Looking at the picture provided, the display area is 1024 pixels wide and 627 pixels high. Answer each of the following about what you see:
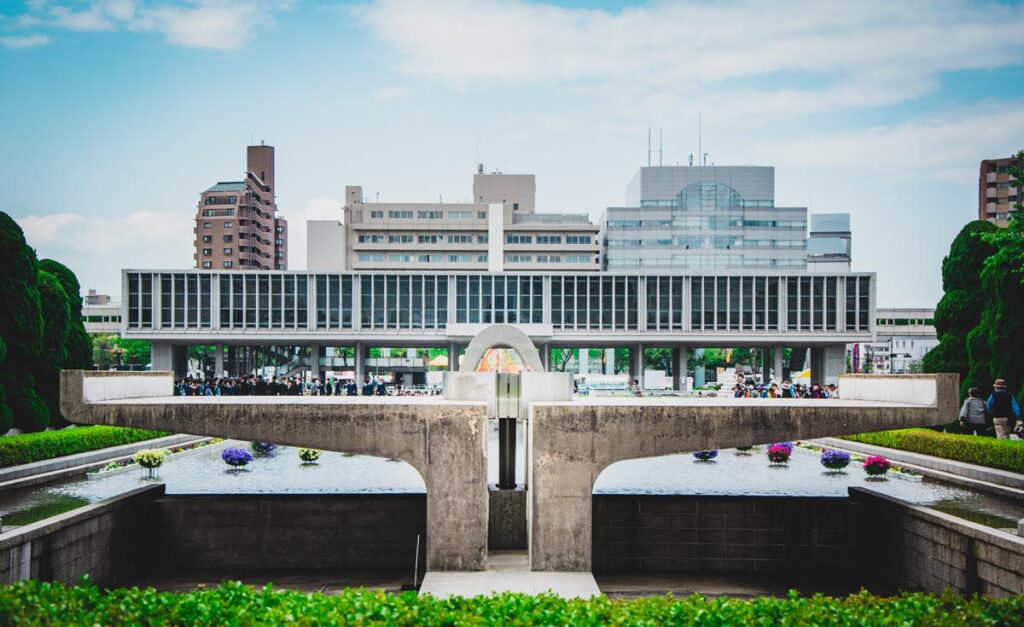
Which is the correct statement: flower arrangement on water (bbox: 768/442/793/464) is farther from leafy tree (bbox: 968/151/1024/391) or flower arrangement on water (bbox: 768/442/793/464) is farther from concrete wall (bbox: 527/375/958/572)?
concrete wall (bbox: 527/375/958/572)

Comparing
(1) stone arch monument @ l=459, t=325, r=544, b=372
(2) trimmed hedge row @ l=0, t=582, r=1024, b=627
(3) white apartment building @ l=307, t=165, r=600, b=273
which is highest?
(3) white apartment building @ l=307, t=165, r=600, b=273

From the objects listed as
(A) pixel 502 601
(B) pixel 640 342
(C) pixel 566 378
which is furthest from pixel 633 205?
(A) pixel 502 601

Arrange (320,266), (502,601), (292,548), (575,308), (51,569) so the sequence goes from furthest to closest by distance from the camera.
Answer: (320,266), (575,308), (292,548), (51,569), (502,601)

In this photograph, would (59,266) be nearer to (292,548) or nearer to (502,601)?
(292,548)

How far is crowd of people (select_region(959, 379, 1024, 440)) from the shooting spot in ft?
72.8

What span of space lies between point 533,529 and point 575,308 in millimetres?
58488

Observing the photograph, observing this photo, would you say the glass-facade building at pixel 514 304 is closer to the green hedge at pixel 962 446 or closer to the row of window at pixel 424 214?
the row of window at pixel 424 214

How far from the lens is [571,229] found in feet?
325

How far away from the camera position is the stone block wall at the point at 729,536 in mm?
20172

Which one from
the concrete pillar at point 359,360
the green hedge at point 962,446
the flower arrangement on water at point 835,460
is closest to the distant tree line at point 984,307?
the green hedge at point 962,446

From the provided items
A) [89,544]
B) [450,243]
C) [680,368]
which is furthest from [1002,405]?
[450,243]

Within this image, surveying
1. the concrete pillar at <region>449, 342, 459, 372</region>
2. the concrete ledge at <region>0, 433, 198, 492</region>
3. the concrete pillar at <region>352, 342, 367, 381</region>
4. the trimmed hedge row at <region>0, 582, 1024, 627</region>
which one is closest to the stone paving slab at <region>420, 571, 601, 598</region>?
the trimmed hedge row at <region>0, 582, 1024, 627</region>

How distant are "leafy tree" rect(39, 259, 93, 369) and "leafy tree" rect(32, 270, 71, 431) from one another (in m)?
0.65

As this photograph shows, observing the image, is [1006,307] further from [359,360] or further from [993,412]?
[359,360]
